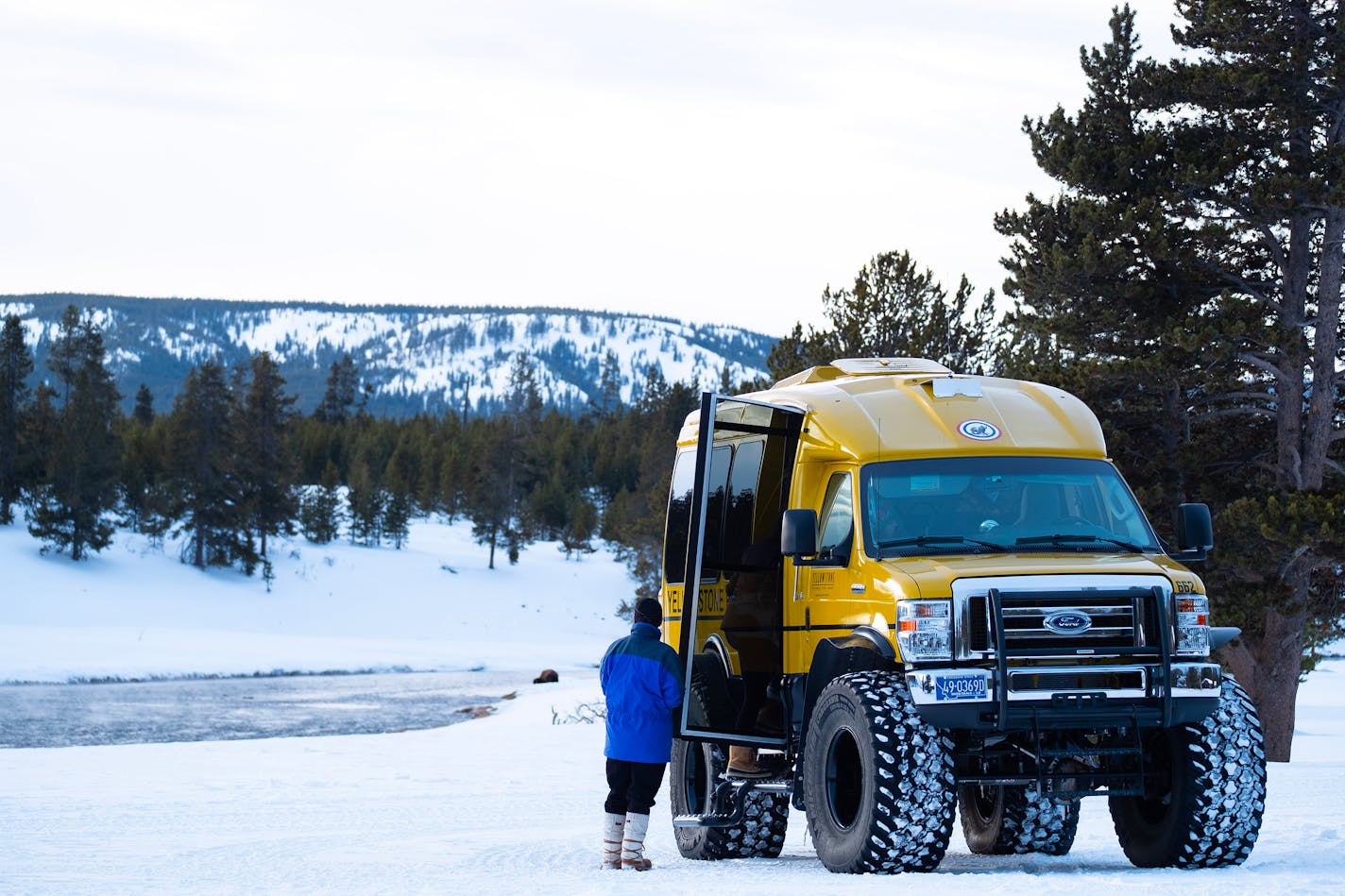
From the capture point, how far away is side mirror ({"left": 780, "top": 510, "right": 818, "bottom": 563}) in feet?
30.9

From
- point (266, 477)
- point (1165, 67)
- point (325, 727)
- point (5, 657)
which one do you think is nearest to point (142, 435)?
point (266, 477)

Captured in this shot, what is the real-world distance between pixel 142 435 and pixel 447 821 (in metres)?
74.6

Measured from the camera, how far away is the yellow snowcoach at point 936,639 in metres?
8.58

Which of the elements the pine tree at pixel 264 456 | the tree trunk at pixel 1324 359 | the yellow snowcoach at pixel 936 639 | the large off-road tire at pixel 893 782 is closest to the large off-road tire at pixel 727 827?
the yellow snowcoach at pixel 936 639

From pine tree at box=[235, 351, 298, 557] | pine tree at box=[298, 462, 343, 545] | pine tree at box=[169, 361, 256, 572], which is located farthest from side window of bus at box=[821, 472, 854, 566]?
pine tree at box=[298, 462, 343, 545]

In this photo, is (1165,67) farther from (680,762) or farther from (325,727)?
(325,727)

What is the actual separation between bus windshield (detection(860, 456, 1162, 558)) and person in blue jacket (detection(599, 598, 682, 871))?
1.58 metres

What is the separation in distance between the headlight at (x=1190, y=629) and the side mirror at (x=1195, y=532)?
0.79 m

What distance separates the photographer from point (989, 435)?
9.87 metres

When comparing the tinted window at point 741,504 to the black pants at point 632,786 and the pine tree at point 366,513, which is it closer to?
the black pants at point 632,786

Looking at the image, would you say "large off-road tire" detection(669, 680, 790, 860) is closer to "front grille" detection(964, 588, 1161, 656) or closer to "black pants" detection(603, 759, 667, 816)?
"black pants" detection(603, 759, 667, 816)

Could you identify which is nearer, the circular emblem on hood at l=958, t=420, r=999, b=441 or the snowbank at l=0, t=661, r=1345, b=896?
the snowbank at l=0, t=661, r=1345, b=896

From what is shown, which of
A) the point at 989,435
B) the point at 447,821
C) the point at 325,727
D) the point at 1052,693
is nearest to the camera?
the point at 1052,693

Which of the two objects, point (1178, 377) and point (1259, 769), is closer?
point (1259, 769)
